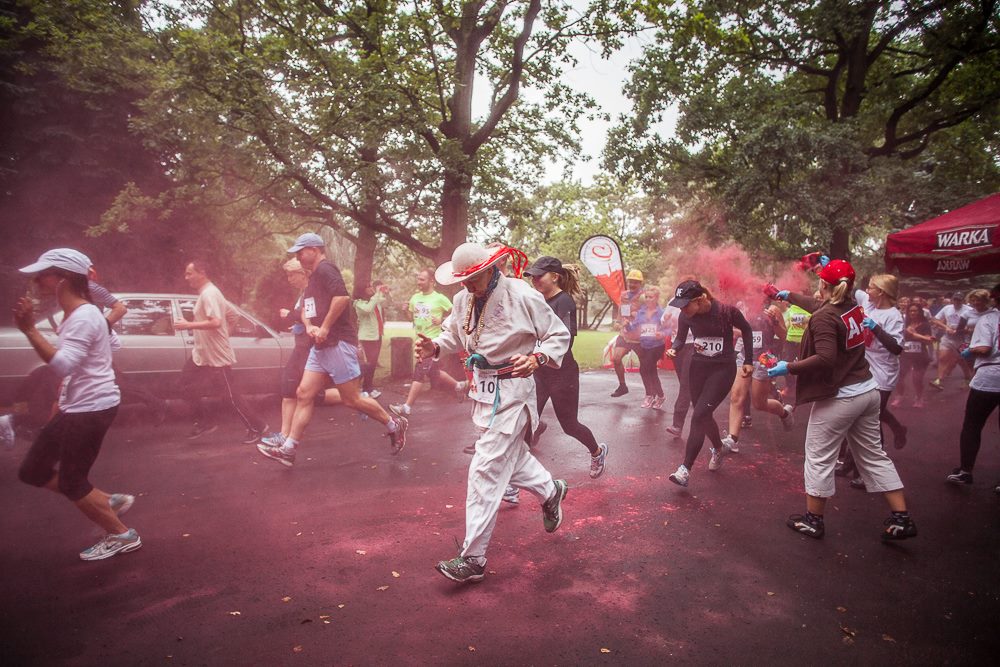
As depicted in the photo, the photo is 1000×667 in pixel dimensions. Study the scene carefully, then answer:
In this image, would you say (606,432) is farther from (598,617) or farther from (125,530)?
(125,530)

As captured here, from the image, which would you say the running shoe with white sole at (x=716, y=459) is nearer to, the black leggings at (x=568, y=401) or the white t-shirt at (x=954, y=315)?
the black leggings at (x=568, y=401)

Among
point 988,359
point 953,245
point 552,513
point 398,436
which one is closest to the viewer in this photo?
point 552,513

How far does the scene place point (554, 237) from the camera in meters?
38.9

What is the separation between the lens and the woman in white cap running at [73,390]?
3643 millimetres

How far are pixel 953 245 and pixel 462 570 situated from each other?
6.28m

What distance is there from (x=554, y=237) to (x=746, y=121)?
83.7ft

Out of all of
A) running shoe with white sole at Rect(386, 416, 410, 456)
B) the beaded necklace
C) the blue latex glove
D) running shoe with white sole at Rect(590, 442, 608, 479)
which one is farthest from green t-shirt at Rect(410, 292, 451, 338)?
the blue latex glove

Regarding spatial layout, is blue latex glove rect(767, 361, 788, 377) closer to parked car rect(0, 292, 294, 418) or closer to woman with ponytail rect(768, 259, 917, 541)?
woman with ponytail rect(768, 259, 917, 541)

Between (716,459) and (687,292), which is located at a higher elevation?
(687,292)

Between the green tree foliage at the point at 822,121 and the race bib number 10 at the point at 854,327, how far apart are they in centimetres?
955

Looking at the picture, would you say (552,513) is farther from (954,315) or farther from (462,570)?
(954,315)

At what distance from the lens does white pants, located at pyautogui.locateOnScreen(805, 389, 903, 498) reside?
4227 millimetres

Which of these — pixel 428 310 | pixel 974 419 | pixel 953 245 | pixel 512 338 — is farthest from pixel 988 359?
pixel 428 310

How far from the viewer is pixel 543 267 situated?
5.75 m
